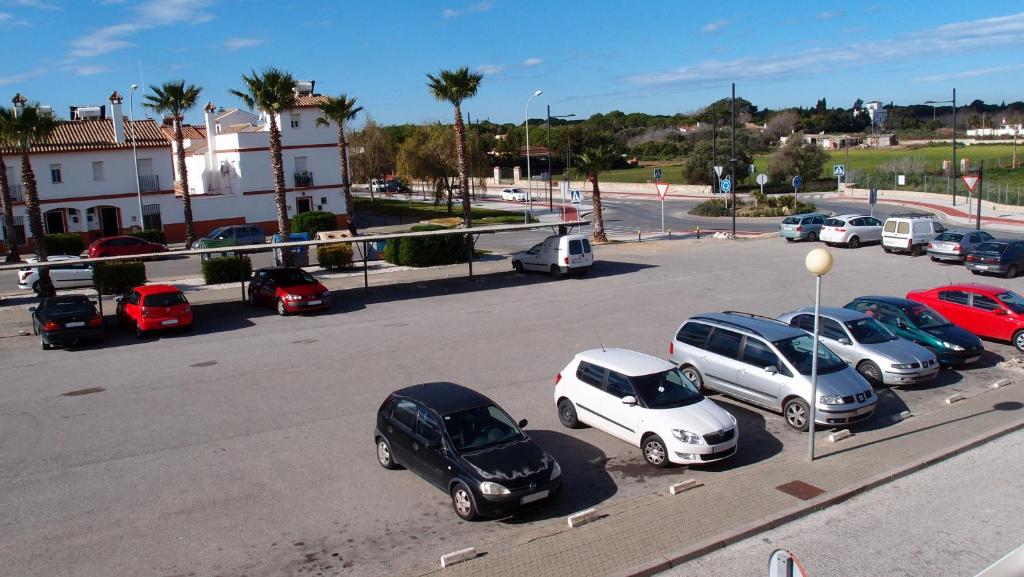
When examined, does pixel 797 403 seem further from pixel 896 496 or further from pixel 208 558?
pixel 208 558

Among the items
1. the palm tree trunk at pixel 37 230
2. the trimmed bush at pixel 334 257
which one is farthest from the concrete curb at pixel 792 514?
the trimmed bush at pixel 334 257

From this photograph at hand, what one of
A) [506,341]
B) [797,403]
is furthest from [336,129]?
[797,403]

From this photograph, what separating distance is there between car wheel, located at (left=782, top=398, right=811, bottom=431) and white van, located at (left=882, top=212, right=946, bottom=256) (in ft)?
73.8

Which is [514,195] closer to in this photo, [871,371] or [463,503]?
[871,371]

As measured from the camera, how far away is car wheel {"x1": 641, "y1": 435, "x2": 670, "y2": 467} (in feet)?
38.4

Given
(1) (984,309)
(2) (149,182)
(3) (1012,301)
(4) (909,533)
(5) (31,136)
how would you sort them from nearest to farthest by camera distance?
(4) (909,533) → (3) (1012,301) → (1) (984,309) → (5) (31,136) → (2) (149,182)

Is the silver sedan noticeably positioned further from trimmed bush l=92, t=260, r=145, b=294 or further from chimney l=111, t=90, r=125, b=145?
chimney l=111, t=90, r=125, b=145

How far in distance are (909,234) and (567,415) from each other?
24785 millimetres

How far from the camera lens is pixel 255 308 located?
26.0m

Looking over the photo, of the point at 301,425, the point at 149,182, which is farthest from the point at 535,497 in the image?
the point at 149,182

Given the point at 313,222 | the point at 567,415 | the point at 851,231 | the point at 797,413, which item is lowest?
the point at 797,413

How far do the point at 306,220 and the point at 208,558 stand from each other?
41420 millimetres

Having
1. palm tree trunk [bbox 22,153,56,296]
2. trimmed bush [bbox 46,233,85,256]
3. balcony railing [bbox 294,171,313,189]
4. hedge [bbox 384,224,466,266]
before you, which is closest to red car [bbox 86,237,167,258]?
trimmed bush [bbox 46,233,85,256]

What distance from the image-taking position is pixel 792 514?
10031mm
